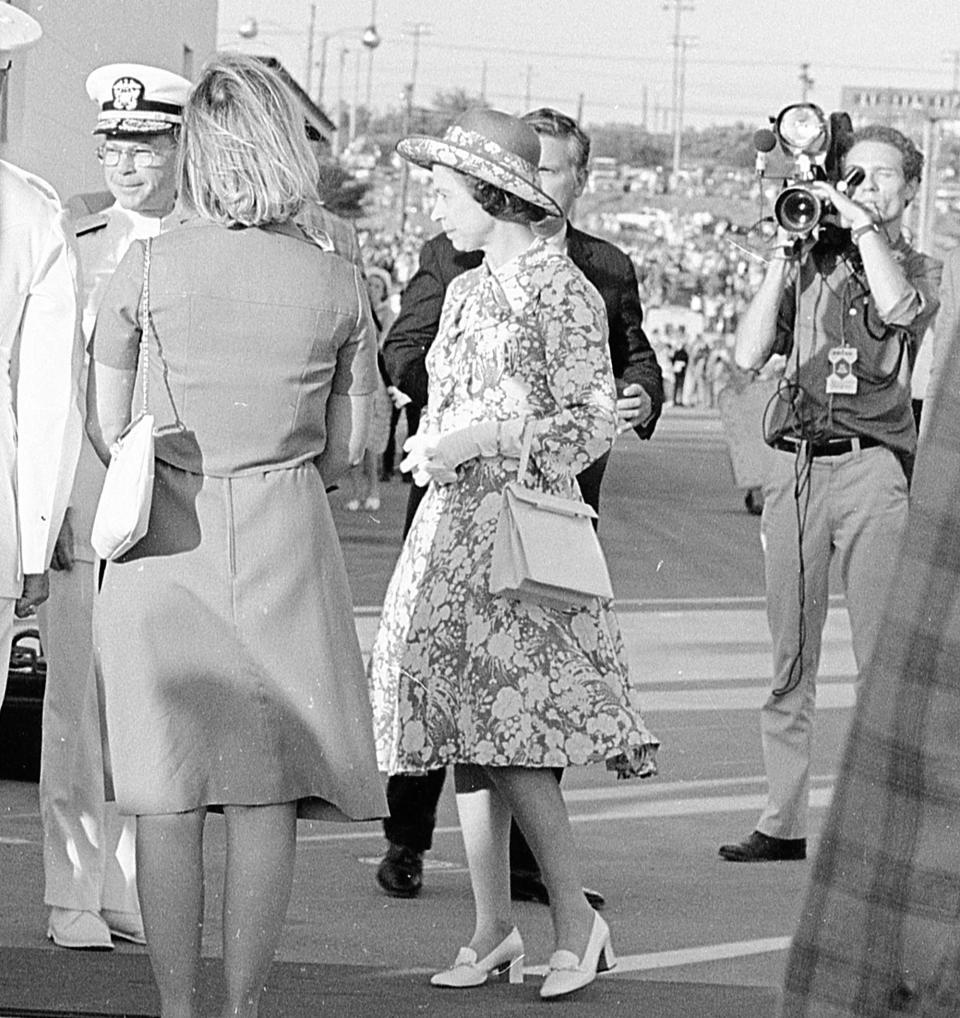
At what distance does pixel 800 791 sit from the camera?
5.21m

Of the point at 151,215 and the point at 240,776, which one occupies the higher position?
the point at 151,215

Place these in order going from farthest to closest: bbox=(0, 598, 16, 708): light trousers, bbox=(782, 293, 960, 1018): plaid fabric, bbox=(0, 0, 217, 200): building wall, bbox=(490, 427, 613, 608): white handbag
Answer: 1. bbox=(0, 0, 217, 200): building wall
2. bbox=(490, 427, 613, 608): white handbag
3. bbox=(0, 598, 16, 708): light trousers
4. bbox=(782, 293, 960, 1018): plaid fabric

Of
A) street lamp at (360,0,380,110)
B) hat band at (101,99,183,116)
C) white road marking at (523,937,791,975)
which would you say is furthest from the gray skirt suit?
street lamp at (360,0,380,110)

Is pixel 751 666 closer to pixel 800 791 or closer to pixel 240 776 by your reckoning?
pixel 800 791

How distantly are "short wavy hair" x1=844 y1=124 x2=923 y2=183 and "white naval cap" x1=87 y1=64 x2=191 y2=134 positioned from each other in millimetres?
1840

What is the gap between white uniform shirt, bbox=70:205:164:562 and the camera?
413 centimetres

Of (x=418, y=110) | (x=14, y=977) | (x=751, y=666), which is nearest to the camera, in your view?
(x=14, y=977)

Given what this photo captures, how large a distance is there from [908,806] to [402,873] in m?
3.89

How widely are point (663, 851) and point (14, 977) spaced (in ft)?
6.08

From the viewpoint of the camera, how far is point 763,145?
5250 millimetres

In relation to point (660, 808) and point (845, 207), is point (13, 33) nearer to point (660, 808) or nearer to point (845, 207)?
point (845, 207)

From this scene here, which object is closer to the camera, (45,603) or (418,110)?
(45,603)

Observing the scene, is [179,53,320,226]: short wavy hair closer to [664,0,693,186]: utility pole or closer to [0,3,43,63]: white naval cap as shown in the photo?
[0,3,43,63]: white naval cap

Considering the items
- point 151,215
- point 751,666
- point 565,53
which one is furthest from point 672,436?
point 151,215
